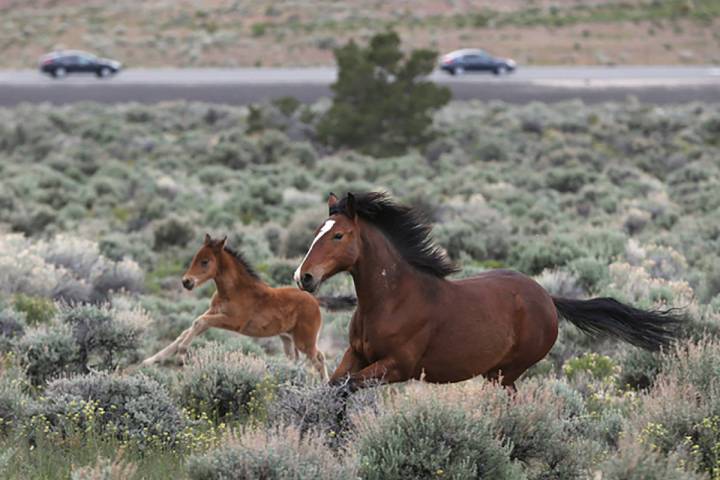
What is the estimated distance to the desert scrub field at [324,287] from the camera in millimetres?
6414

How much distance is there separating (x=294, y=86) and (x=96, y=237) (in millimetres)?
25695

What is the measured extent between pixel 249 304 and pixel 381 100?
69.7 ft

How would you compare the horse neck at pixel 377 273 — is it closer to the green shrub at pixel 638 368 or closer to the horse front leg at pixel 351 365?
the horse front leg at pixel 351 365

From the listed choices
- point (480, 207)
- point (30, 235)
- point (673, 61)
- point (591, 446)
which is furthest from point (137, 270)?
point (673, 61)

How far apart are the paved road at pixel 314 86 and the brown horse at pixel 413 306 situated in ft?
113

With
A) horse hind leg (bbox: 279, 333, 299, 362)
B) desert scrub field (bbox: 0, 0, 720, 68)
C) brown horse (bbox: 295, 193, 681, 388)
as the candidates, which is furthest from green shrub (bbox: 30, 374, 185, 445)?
desert scrub field (bbox: 0, 0, 720, 68)

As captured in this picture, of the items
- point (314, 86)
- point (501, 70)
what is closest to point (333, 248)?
point (314, 86)

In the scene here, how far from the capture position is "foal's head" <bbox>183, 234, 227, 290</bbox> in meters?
9.62

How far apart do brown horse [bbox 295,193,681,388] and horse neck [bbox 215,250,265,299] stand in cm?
284

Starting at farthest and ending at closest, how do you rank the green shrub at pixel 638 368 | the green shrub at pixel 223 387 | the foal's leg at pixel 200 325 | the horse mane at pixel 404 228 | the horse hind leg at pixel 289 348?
the horse hind leg at pixel 289 348, the green shrub at pixel 638 368, the foal's leg at pixel 200 325, the green shrub at pixel 223 387, the horse mane at pixel 404 228

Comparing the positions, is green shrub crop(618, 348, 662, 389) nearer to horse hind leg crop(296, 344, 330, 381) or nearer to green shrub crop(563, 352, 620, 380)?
green shrub crop(563, 352, 620, 380)

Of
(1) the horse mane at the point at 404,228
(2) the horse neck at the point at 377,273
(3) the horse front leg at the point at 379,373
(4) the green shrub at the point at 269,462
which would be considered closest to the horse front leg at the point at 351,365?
(3) the horse front leg at the point at 379,373

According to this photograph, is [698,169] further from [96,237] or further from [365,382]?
[365,382]

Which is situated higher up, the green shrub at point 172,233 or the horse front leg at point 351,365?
the horse front leg at point 351,365
